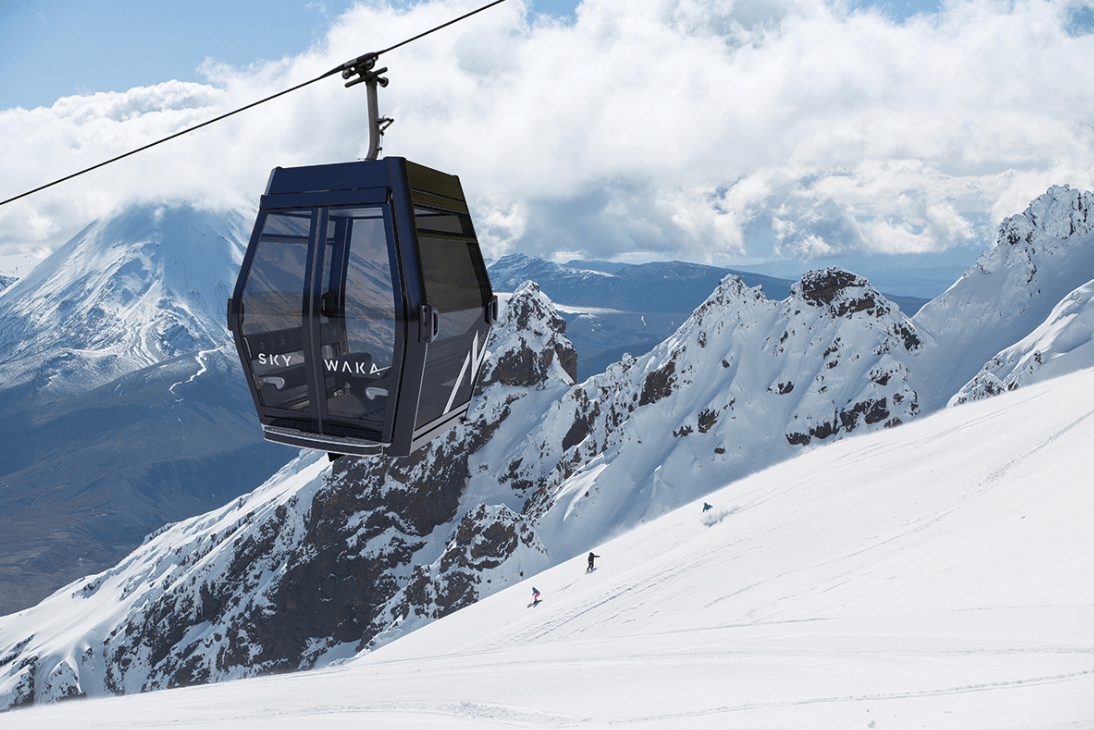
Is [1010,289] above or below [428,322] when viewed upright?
above

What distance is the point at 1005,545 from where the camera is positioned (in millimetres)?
15680

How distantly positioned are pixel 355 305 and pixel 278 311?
87 centimetres

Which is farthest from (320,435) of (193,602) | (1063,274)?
(193,602)

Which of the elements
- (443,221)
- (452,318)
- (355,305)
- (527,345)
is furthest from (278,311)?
(527,345)

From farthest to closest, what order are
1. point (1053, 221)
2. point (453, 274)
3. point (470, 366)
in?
point (1053, 221) → point (470, 366) → point (453, 274)

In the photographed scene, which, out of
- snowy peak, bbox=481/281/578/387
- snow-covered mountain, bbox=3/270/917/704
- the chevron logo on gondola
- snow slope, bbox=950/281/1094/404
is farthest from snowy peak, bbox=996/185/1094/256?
the chevron logo on gondola

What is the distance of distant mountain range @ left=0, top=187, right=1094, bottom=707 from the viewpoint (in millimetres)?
67188

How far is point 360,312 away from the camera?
236 inches

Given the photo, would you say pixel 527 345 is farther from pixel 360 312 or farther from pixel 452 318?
pixel 360 312

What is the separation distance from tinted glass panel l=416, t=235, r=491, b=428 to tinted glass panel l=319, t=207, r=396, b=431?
0.39m

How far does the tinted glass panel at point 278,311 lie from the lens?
20.2ft

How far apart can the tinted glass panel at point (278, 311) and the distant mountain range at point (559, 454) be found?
5327 centimetres

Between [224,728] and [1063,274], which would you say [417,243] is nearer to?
[224,728]

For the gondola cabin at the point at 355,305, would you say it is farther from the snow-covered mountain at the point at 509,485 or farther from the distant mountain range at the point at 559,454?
the distant mountain range at the point at 559,454
